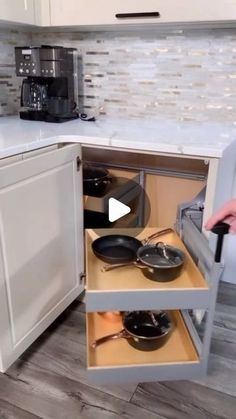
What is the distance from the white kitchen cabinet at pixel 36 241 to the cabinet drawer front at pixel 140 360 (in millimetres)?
239

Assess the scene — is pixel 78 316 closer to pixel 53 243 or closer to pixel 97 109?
pixel 53 243

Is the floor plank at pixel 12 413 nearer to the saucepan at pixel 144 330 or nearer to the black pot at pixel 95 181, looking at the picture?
the saucepan at pixel 144 330

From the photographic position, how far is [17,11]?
5.14 feet

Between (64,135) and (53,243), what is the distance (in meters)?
0.45

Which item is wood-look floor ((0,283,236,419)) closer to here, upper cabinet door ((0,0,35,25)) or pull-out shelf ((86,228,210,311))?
pull-out shelf ((86,228,210,311))

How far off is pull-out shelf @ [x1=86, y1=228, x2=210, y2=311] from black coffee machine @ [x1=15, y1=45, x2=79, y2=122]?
942mm

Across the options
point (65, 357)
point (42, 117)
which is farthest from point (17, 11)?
point (65, 357)

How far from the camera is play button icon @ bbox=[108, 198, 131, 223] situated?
1.74 m

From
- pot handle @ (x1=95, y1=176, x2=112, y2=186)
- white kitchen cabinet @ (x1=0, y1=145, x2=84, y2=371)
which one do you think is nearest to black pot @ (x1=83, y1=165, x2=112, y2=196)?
pot handle @ (x1=95, y1=176, x2=112, y2=186)

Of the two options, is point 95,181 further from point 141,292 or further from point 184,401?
point 184,401

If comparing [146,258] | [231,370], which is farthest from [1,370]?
[231,370]

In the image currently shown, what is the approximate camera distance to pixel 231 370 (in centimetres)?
139

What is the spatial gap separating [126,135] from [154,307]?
0.73 metres

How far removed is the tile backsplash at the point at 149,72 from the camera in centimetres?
168
